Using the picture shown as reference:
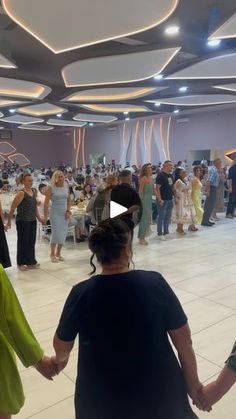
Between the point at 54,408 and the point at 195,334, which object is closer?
the point at 54,408

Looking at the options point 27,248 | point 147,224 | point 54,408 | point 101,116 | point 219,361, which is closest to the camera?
point 54,408

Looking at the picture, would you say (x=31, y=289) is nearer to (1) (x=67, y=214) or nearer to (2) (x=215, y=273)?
(1) (x=67, y=214)

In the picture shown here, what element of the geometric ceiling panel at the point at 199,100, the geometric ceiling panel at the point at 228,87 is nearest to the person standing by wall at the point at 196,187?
the geometric ceiling panel at the point at 228,87

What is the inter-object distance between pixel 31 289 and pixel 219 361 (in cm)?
248

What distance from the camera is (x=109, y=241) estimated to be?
1.18 meters

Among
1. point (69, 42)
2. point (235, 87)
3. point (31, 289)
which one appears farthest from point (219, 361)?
point (235, 87)

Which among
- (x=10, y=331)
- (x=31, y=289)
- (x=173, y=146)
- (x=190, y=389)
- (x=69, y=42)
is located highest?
(x=69, y=42)

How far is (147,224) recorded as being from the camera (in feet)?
21.0

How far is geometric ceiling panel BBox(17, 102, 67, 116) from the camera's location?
1225 cm

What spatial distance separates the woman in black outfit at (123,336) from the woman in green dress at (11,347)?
203 millimetres

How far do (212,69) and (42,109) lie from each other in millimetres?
7771

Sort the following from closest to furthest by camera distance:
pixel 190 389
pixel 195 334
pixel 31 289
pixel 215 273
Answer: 1. pixel 190 389
2. pixel 195 334
3. pixel 31 289
4. pixel 215 273

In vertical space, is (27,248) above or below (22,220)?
below

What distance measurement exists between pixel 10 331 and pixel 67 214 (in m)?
3.93
